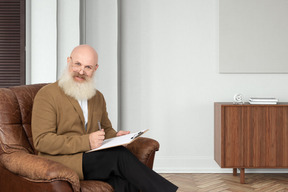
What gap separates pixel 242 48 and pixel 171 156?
1563 millimetres

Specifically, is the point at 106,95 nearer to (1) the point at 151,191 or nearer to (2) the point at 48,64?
(2) the point at 48,64

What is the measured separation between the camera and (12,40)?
369cm

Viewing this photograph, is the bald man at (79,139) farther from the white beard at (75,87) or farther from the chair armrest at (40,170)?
the chair armrest at (40,170)

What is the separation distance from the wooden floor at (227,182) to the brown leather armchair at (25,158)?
4.70 ft

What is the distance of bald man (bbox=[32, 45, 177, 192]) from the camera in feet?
6.60

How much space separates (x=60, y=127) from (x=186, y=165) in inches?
94.6

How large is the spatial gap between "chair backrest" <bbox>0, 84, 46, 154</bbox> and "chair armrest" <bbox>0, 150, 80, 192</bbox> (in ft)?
0.69

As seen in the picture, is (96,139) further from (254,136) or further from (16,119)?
(254,136)

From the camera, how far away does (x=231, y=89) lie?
4.18 meters

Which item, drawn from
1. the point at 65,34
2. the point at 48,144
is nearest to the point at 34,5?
the point at 65,34

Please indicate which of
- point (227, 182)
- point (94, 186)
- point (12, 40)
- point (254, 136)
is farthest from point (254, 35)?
point (94, 186)

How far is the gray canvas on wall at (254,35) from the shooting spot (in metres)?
4.07

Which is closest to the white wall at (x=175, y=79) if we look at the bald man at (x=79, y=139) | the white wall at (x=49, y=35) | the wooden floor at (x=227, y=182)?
the wooden floor at (x=227, y=182)

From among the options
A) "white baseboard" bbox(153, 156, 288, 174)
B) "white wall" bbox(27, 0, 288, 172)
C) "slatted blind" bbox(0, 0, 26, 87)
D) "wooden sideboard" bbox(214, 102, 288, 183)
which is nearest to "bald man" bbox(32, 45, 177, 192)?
"slatted blind" bbox(0, 0, 26, 87)
